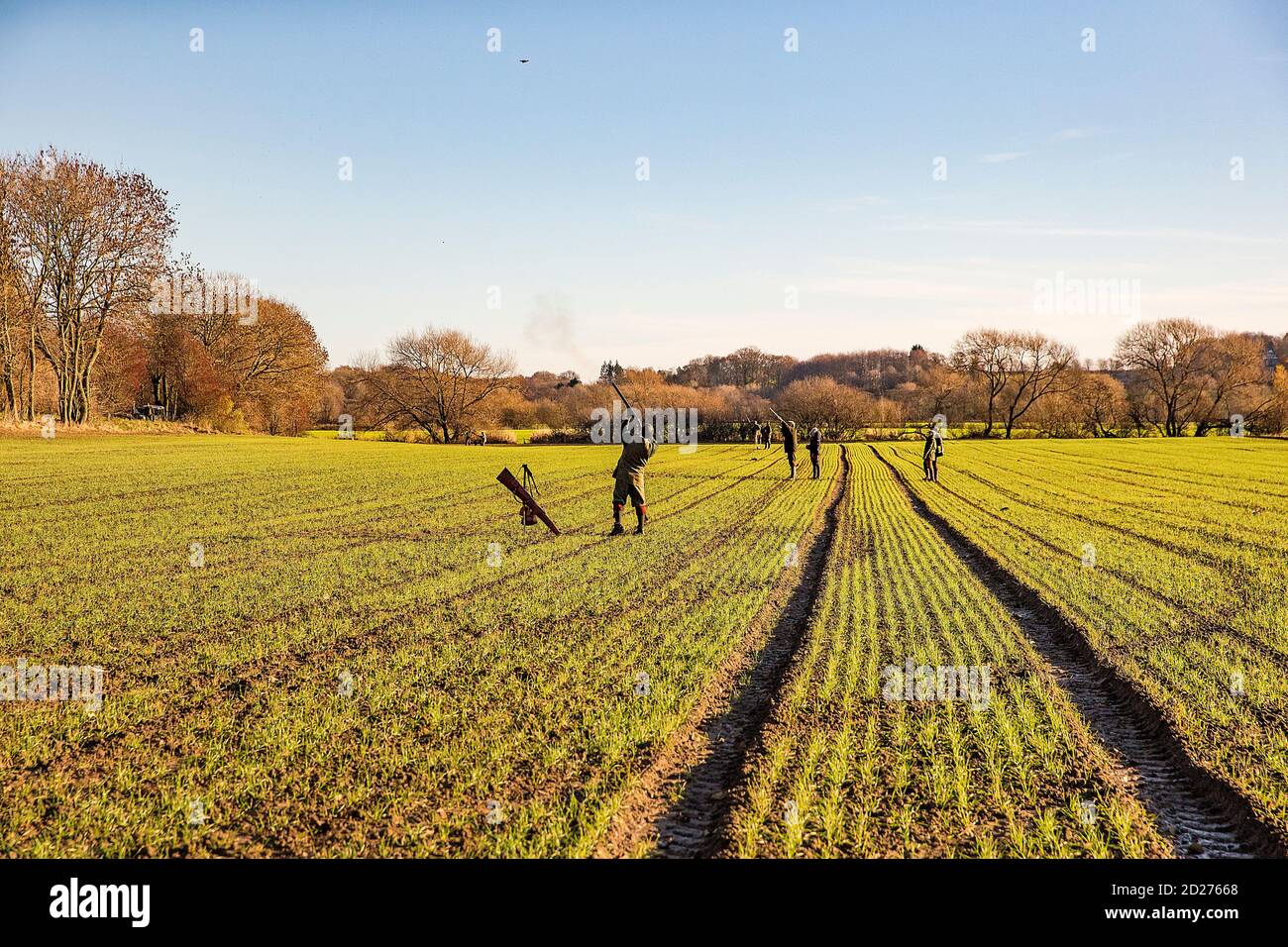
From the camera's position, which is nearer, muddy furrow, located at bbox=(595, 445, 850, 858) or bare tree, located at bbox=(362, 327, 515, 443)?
muddy furrow, located at bbox=(595, 445, 850, 858)

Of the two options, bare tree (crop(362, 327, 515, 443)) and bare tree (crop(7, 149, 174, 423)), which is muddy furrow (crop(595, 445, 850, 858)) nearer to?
bare tree (crop(7, 149, 174, 423))

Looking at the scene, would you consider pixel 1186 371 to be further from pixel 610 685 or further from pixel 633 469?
pixel 610 685

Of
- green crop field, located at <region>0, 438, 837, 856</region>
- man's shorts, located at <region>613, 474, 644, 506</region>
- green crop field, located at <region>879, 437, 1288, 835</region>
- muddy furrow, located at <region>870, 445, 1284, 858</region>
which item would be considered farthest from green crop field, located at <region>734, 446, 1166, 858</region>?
man's shorts, located at <region>613, 474, 644, 506</region>

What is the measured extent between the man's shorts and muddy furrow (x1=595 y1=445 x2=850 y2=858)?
6221 millimetres

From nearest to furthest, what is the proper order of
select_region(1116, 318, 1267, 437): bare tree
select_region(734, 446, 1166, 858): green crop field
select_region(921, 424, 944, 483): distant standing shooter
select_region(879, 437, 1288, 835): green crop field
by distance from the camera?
select_region(734, 446, 1166, 858): green crop field
select_region(879, 437, 1288, 835): green crop field
select_region(921, 424, 944, 483): distant standing shooter
select_region(1116, 318, 1267, 437): bare tree

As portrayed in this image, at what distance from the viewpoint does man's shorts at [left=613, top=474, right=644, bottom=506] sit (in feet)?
53.3

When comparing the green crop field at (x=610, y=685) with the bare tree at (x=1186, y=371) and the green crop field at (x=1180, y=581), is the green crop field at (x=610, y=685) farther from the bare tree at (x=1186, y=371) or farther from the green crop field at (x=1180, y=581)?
the bare tree at (x=1186, y=371)

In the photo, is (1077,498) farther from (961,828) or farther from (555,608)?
(961,828)

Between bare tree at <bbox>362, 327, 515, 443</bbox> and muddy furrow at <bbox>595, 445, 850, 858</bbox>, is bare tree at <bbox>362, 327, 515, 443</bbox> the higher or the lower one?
the higher one

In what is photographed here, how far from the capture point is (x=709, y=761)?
5.93 m

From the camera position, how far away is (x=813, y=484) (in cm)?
3103

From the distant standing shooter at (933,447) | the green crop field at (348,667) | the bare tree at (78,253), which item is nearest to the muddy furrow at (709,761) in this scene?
the green crop field at (348,667)
